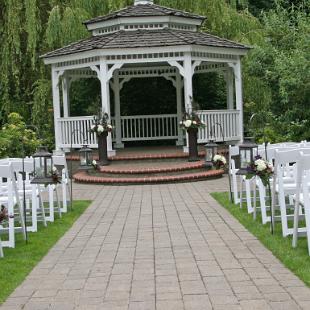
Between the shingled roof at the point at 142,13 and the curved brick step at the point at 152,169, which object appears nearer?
the curved brick step at the point at 152,169

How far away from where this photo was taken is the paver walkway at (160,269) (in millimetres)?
5078

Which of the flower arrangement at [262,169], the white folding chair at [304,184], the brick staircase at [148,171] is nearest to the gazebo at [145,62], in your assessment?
the brick staircase at [148,171]

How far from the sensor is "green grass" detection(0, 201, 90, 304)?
594 cm

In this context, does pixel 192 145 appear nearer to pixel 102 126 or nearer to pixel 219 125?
pixel 219 125

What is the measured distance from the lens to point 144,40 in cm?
1770

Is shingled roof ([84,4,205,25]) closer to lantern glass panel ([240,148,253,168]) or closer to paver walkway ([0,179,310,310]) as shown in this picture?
paver walkway ([0,179,310,310])

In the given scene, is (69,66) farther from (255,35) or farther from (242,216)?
(242,216)

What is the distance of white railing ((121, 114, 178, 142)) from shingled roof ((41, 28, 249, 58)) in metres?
3.17

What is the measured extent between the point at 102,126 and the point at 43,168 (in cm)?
751

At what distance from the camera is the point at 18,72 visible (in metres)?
23.0

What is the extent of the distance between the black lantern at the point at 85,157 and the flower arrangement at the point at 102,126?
669 mm

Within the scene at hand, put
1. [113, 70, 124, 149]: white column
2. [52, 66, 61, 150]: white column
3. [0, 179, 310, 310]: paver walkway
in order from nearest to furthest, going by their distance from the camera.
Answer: [0, 179, 310, 310]: paver walkway, [52, 66, 61, 150]: white column, [113, 70, 124, 149]: white column

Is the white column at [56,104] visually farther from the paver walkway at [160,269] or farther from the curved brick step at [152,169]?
the paver walkway at [160,269]

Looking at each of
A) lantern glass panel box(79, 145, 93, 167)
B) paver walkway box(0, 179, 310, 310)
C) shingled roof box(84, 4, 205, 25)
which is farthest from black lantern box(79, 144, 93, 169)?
paver walkway box(0, 179, 310, 310)
